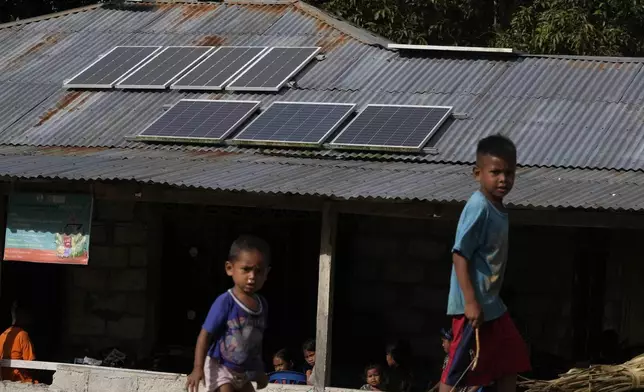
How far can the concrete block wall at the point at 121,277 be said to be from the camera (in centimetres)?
1357

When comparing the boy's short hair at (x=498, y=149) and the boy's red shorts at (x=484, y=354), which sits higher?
the boy's short hair at (x=498, y=149)

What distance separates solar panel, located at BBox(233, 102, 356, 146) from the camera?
1196 cm

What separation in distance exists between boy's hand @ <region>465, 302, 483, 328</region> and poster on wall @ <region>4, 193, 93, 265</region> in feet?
21.2

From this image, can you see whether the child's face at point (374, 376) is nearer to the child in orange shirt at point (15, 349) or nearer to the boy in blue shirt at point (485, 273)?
the child in orange shirt at point (15, 349)

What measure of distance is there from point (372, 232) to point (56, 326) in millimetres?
3613

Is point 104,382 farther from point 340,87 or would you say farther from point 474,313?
point 474,313

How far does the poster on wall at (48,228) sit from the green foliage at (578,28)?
30.8ft

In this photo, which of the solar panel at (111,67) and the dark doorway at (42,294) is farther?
the solar panel at (111,67)

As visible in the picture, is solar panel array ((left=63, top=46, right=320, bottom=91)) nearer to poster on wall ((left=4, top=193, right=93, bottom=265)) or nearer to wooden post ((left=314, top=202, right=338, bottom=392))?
poster on wall ((left=4, top=193, right=93, bottom=265))

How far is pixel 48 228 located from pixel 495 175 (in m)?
6.80

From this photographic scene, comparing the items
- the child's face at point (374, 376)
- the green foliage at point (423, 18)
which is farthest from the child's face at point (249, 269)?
the green foliage at point (423, 18)

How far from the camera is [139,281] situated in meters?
13.6

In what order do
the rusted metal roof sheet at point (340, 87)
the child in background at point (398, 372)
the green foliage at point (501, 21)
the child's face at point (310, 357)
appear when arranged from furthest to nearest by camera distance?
the green foliage at point (501, 21), the rusted metal roof sheet at point (340, 87), the child's face at point (310, 357), the child in background at point (398, 372)

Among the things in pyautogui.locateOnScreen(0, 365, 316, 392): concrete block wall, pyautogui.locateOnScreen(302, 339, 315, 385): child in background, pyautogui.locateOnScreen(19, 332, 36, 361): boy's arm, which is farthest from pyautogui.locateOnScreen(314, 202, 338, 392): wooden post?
pyautogui.locateOnScreen(19, 332, 36, 361): boy's arm
